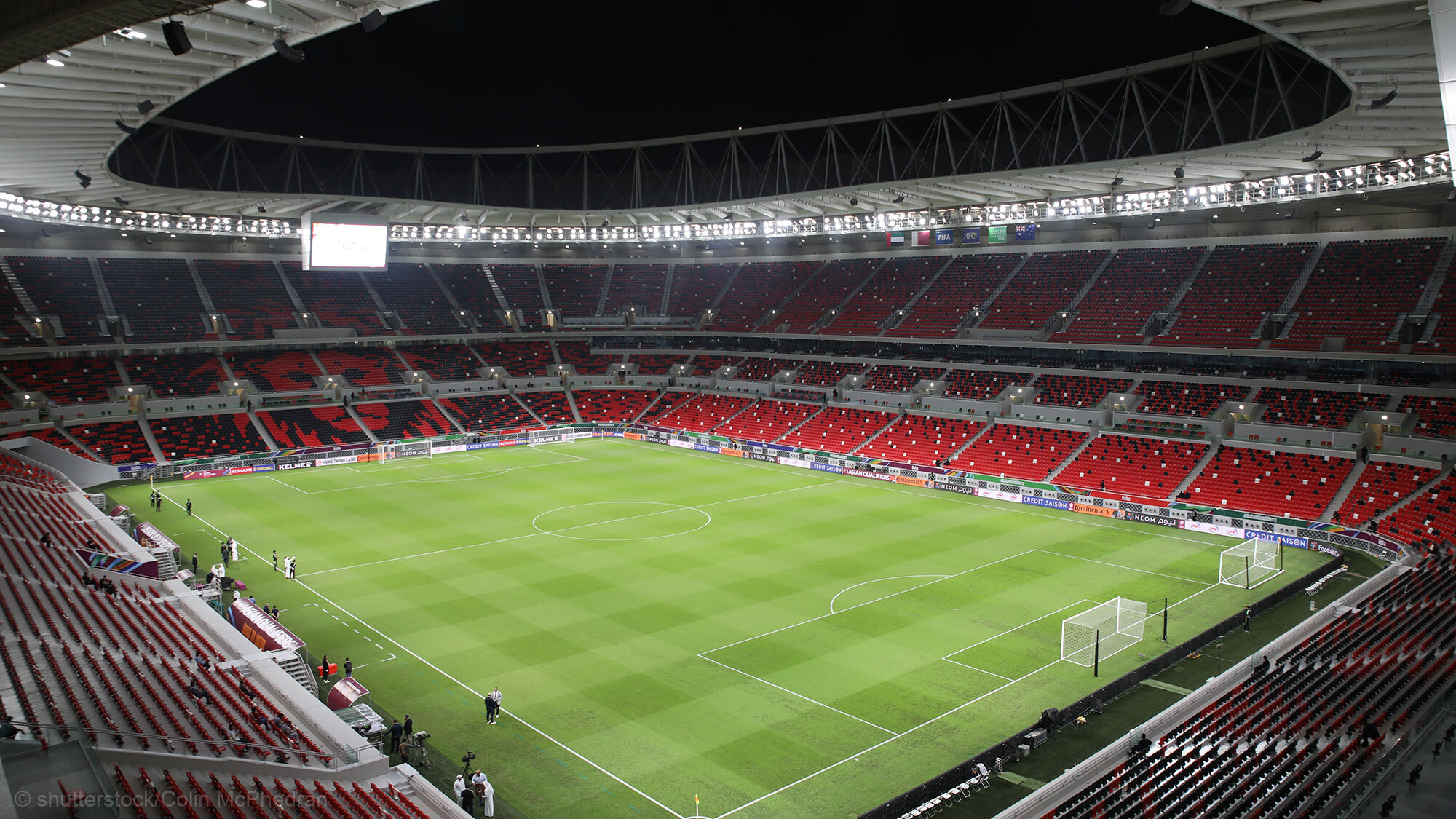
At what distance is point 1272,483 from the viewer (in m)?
38.8

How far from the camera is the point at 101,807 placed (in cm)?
1055

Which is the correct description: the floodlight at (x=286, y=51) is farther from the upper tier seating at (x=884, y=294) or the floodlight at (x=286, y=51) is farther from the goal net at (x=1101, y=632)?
the upper tier seating at (x=884, y=294)

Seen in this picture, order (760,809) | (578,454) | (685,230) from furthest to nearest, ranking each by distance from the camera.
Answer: (685,230) < (578,454) < (760,809)

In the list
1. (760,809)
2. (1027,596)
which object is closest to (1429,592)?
(1027,596)

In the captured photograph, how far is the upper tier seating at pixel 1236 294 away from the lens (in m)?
47.5

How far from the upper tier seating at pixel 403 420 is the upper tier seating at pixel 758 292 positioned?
23586mm

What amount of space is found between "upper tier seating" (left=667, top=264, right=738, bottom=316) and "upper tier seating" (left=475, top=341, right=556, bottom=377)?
1119 cm

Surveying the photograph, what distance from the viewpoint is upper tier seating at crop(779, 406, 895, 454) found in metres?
54.2

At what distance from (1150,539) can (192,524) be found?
128ft

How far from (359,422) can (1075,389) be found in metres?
44.9

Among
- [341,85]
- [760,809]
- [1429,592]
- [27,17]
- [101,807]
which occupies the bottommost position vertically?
[760,809]

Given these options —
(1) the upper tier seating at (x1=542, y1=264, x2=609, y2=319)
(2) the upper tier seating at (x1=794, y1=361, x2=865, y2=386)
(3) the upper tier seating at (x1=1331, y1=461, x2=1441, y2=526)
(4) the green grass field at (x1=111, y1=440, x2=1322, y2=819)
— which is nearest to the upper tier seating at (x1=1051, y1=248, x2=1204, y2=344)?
(2) the upper tier seating at (x1=794, y1=361, x2=865, y2=386)

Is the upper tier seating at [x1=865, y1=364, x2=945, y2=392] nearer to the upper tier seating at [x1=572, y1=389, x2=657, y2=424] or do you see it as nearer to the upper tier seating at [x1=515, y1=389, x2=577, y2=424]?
the upper tier seating at [x1=572, y1=389, x2=657, y2=424]

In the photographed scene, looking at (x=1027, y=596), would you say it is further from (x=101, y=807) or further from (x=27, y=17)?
(x=27, y=17)
